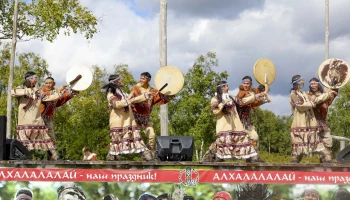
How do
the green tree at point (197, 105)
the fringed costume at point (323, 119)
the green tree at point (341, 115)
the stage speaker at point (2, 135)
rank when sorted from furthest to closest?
1. the green tree at point (341, 115)
2. the green tree at point (197, 105)
3. the fringed costume at point (323, 119)
4. the stage speaker at point (2, 135)

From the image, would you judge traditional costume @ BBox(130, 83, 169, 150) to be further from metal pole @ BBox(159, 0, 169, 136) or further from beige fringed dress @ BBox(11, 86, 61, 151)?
metal pole @ BBox(159, 0, 169, 136)

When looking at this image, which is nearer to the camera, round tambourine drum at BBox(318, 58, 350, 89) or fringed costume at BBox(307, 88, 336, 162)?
round tambourine drum at BBox(318, 58, 350, 89)

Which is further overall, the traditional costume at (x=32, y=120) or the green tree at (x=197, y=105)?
the green tree at (x=197, y=105)

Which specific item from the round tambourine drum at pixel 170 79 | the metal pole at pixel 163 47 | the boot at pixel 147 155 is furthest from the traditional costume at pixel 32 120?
the metal pole at pixel 163 47

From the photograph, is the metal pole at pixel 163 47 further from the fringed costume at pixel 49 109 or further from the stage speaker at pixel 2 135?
the stage speaker at pixel 2 135

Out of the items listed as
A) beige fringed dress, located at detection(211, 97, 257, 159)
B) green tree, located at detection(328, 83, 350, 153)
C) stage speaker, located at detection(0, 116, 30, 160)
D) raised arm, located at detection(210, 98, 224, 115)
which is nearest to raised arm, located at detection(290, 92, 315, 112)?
beige fringed dress, located at detection(211, 97, 257, 159)

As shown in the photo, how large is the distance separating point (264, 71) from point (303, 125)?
2.98ft

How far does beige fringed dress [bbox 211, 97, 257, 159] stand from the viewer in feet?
25.7

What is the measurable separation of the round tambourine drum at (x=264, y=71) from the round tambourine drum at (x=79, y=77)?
2.25 m

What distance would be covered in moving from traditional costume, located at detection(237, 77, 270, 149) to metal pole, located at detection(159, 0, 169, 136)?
163cm

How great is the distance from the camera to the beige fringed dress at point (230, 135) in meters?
7.84

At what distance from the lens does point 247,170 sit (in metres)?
7.05

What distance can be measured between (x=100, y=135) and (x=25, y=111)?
1139cm

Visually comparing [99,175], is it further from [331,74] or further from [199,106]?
[199,106]
